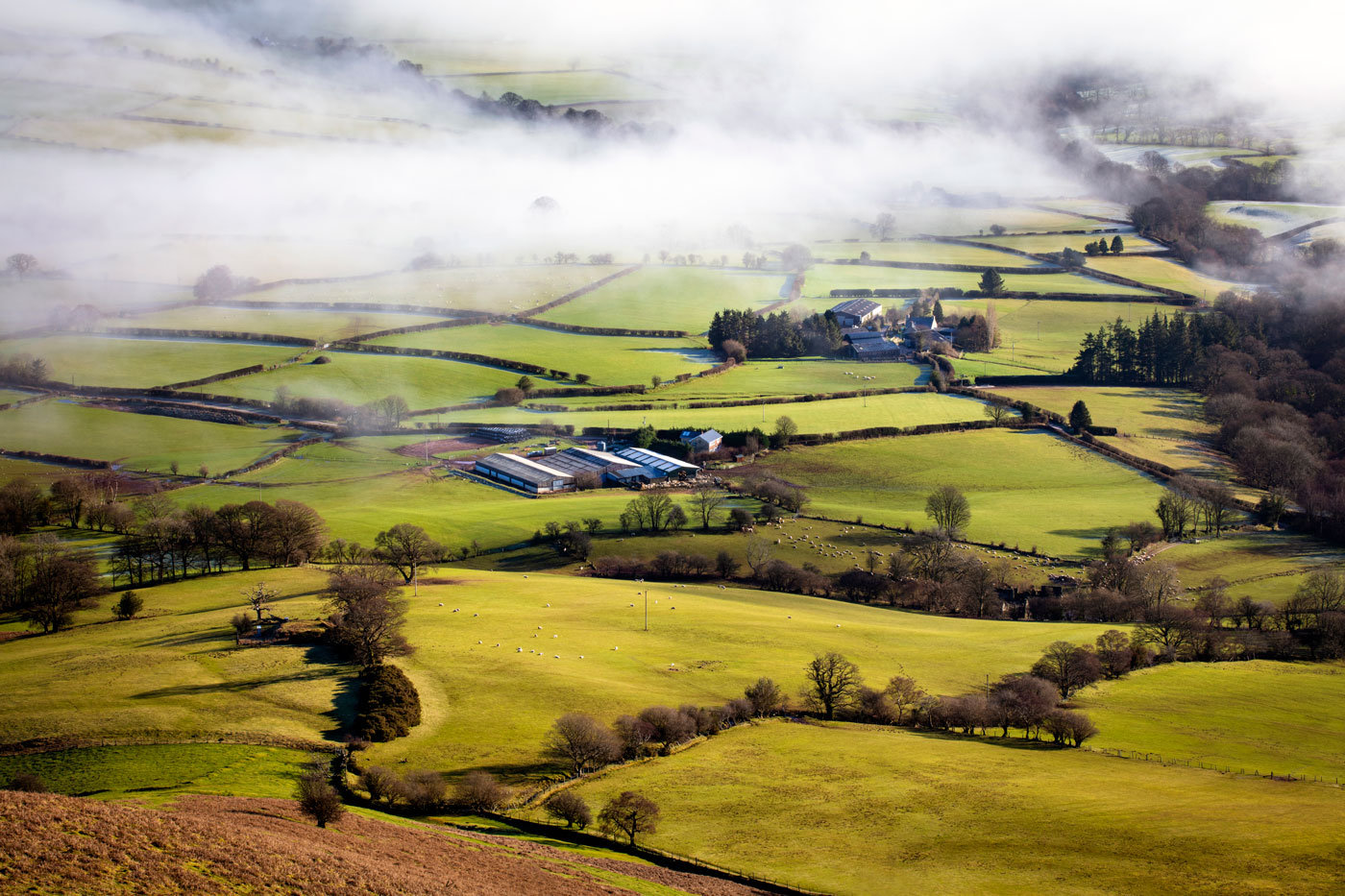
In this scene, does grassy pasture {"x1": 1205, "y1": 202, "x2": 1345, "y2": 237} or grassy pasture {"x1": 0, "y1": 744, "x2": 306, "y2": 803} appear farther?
grassy pasture {"x1": 1205, "y1": 202, "x2": 1345, "y2": 237}

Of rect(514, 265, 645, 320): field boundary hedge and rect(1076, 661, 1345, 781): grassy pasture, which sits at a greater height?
rect(514, 265, 645, 320): field boundary hedge

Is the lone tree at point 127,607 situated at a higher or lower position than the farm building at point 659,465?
lower

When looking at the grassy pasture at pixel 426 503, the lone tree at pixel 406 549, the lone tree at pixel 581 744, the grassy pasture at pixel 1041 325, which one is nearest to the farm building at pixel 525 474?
the grassy pasture at pixel 426 503

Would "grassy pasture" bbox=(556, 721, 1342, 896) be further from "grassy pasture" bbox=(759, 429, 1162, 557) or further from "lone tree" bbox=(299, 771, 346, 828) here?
"grassy pasture" bbox=(759, 429, 1162, 557)

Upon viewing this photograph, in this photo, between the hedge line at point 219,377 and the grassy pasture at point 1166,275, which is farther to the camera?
the grassy pasture at point 1166,275

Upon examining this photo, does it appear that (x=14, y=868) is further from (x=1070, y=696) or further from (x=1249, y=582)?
(x=1249, y=582)

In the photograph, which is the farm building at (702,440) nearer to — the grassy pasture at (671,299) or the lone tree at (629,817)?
the grassy pasture at (671,299)

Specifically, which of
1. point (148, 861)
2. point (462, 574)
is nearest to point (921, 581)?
point (462, 574)

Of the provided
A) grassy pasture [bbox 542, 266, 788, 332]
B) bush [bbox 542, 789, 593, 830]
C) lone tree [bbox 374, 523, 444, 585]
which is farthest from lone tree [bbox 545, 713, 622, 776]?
grassy pasture [bbox 542, 266, 788, 332]
